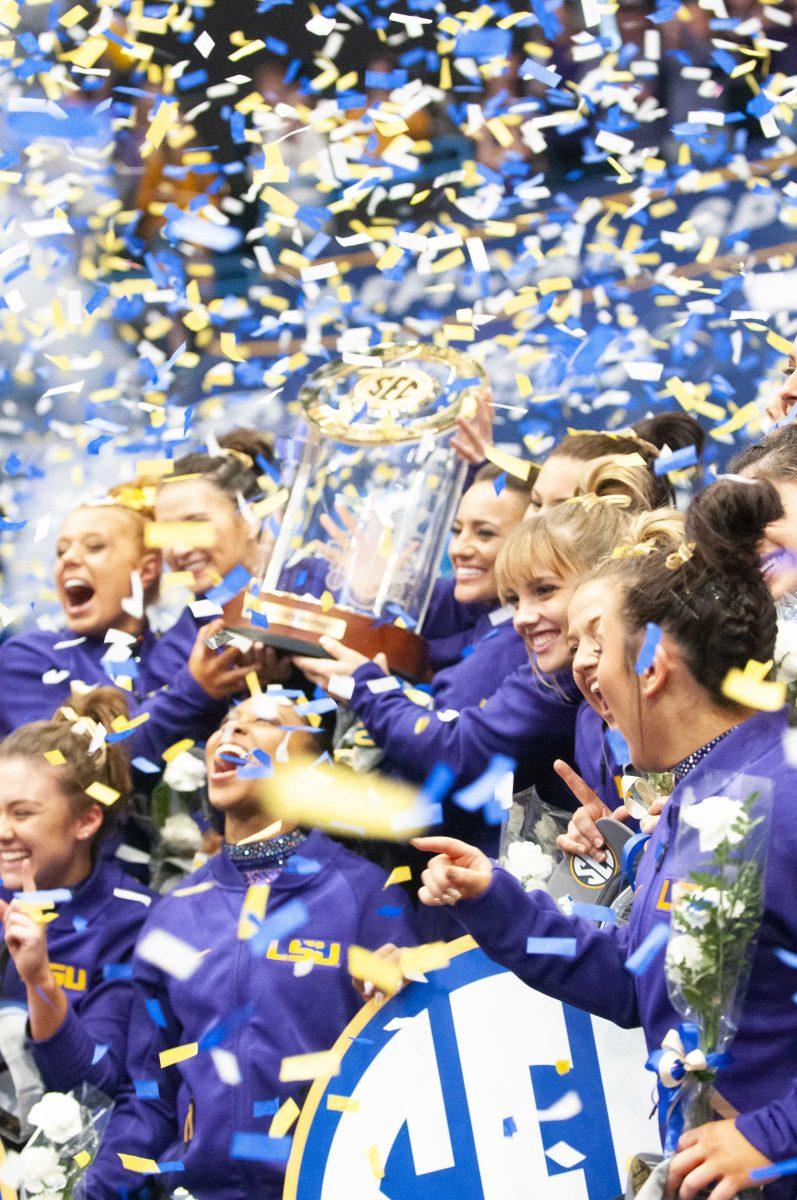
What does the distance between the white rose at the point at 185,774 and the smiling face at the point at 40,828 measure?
17 centimetres

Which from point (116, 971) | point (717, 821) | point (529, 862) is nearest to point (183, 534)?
point (116, 971)

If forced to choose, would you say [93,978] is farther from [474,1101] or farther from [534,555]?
[534,555]

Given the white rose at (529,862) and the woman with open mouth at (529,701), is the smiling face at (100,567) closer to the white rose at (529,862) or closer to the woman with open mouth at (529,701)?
the woman with open mouth at (529,701)

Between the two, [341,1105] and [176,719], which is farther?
[176,719]

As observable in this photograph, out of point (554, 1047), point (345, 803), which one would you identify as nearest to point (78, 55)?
point (345, 803)

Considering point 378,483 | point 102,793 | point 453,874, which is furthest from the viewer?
point 378,483

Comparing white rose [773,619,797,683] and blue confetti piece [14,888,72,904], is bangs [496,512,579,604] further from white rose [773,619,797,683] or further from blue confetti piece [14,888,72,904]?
blue confetti piece [14,888,72,904]

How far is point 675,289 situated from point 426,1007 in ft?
9.08

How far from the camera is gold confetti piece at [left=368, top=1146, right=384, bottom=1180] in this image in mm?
2621

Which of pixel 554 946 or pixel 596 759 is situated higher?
pixel 554 946

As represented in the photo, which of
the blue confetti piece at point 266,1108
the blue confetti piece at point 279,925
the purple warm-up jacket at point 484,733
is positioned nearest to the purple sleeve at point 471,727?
the purple warm-up jacket at point 484,733

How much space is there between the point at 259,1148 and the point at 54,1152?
39cm

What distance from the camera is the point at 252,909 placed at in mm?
3254

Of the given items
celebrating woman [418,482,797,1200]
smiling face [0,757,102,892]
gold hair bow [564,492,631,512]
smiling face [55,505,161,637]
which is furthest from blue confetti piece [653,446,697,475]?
smiling face [55,505,161,637]
